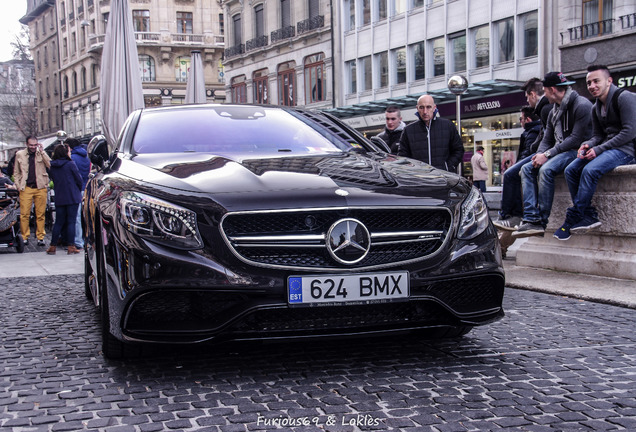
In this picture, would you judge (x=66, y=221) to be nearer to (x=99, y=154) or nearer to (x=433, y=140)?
(x=433, y=140)

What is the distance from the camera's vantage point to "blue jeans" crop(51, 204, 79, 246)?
12.3 metres

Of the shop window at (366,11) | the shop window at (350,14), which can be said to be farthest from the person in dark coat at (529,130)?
the shop window at (350,14)

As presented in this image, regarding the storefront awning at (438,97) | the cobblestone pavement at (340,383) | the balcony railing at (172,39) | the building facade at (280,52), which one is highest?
the balcony railing at (172,39)

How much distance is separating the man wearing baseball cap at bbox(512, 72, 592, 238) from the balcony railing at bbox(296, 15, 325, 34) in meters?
Result: 33.3

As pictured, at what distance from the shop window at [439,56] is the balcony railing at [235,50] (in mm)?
18081

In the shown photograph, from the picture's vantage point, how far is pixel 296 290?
354cm

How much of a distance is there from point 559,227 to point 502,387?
4.65 meters

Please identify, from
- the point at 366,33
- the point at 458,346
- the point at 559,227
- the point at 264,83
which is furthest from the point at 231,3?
the point at 458,346

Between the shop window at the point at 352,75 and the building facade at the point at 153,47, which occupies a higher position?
the building facade at the point at 153,47

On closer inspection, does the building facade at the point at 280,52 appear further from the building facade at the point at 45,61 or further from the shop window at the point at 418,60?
the building facade at the point at 45,61

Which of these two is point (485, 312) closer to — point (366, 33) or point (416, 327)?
point (416, 327)

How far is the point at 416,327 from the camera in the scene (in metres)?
3.80

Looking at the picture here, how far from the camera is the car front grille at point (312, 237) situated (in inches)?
141

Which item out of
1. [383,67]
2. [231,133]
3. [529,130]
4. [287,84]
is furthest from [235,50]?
[231,133]
